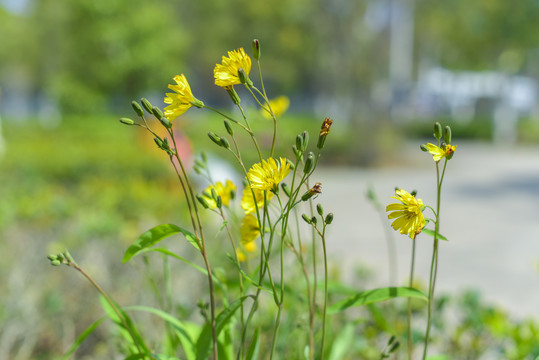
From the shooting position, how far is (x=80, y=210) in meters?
3.42

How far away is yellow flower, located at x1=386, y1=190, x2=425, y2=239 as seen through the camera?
82cm

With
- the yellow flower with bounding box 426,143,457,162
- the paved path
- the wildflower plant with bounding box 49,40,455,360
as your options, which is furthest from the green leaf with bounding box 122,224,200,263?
the paved path

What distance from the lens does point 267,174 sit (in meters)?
0.83

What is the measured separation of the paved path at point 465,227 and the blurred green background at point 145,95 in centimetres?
138

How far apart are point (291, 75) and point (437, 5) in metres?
22.7

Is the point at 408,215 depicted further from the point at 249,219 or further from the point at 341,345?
the point at 341,345

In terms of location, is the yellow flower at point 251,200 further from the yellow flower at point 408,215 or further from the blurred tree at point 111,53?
the blurred tree at point 111,53

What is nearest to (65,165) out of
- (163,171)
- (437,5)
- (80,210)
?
(163,171)

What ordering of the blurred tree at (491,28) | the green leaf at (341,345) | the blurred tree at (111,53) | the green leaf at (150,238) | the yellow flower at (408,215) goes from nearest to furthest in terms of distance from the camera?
the yellow flower at (408,215)
the green leaf at (150,238)
the green leaf at (341,345)
the blurred tree at (491,28)
the blurred tree at (111,53)

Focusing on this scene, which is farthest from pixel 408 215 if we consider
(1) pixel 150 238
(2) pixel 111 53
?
(2) pixel 111 53

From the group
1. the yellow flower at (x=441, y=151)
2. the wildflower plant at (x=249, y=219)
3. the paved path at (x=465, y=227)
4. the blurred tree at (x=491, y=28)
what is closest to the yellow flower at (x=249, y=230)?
the wildflower plant at (x=249, y=219)

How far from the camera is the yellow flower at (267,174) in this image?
821 millimetres

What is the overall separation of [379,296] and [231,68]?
498mm

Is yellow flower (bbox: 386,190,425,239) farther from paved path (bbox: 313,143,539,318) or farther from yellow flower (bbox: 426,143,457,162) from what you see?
paved path (bbox: 313,143,539,318)
